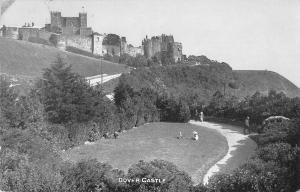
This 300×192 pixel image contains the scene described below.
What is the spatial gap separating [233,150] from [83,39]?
62.1 m

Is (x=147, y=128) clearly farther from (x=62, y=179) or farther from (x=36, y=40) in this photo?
(x=36, y=40)

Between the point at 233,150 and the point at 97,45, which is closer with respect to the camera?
the point at 233,150

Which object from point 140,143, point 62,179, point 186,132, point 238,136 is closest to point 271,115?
point 238,136

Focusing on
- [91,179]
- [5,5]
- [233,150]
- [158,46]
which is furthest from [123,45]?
[5,5]

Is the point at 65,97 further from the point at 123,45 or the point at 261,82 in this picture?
the point at 261,82

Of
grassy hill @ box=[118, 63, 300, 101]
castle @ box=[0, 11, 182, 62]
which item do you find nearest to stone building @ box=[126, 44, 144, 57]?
castle @ box=[0, 11, 182, 62]

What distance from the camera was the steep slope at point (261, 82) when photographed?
95562mm

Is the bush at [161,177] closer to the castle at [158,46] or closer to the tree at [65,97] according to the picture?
the tree at [65,97]

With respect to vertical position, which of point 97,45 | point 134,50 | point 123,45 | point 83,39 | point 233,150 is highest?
point 83,39

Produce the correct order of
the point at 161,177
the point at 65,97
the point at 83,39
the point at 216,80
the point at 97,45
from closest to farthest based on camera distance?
the point at 161,177, the point at 65,97, the point at 83,39, the point at 216,80, the point at 97,45

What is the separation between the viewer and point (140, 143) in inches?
1214

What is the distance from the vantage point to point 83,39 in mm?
87125

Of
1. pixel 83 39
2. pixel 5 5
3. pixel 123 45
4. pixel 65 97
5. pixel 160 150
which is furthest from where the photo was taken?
pixel 123 45

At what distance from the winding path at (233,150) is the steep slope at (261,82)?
54182 millimetres
